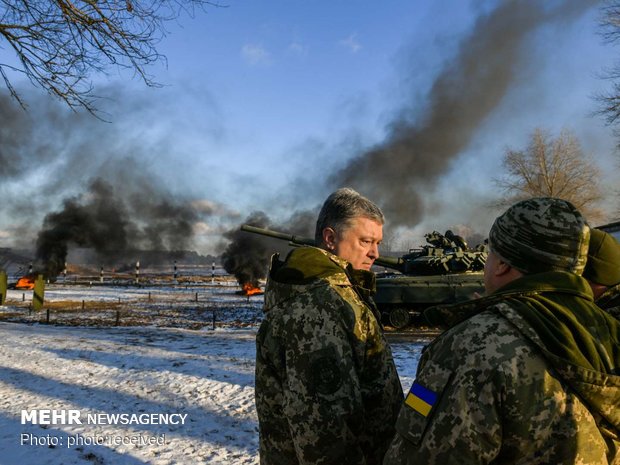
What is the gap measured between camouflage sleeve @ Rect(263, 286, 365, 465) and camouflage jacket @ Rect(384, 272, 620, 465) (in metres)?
0.38

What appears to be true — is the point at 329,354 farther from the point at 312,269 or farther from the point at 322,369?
the point at 312,269

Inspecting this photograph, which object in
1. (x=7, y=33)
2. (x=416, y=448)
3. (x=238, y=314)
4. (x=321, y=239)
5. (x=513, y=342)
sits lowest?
(x=238, y=314)

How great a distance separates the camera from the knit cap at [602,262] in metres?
2.20

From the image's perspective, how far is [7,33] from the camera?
420cm

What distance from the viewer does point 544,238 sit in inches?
49.2

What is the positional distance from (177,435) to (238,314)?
1180cm

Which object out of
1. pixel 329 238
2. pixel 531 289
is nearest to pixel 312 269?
pixel 329 238

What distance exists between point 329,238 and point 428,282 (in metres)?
11.1

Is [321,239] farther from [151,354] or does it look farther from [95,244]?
[95,244]

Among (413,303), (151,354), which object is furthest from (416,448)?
(413,303)

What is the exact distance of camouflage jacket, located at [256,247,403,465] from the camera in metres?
1.51

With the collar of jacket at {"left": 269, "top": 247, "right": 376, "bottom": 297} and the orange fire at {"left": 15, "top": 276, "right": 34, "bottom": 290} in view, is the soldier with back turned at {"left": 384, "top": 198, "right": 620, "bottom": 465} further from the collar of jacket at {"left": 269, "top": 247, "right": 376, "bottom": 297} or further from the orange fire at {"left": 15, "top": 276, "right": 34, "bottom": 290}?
the orange fire at {"left": 15, "top": 276, "right": 34, "bottom": 290}

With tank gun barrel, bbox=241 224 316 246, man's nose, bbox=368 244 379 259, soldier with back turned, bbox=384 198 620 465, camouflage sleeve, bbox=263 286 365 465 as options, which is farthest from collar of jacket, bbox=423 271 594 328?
tank gun barrel, bbox=241 224 316 246

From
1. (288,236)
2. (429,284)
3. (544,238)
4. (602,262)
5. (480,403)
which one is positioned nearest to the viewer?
(480,403)
